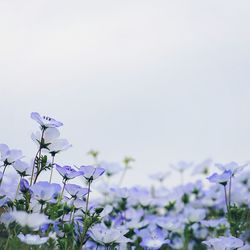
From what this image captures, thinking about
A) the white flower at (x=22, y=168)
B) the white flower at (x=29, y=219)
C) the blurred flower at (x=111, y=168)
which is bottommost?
Result: the white flower at (x=29, y=219)

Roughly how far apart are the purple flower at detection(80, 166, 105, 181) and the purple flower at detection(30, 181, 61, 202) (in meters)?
0.17

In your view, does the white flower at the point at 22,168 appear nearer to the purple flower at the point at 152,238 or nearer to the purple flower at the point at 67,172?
the purple flower at the point at 67,172

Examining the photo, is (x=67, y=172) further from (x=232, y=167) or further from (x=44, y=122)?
(x=232, y=167)

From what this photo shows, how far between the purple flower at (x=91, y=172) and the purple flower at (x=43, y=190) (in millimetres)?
171

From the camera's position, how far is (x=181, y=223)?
15.7ft

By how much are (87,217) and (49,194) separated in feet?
0.68

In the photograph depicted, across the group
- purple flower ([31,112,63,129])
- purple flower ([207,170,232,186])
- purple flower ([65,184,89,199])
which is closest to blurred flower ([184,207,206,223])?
purple flower ([207,170,232,186])

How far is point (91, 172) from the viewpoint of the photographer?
8.61ft

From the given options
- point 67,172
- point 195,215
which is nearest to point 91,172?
point 67,172

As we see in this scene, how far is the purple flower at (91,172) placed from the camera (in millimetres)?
2615

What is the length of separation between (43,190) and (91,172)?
0.24 meters

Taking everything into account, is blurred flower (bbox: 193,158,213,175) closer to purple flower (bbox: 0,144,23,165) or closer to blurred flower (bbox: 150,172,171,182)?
blurred flower (bbox: 150,172,171,182)

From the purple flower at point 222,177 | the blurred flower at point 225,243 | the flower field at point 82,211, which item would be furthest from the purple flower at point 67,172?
the purple flower at point 222,177

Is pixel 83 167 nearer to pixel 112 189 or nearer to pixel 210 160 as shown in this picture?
pixel 112 189
